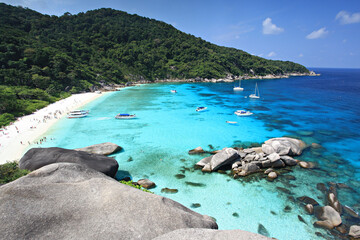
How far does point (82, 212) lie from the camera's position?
7031 mm

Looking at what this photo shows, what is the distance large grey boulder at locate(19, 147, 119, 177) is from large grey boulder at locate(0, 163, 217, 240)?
8.32 metres

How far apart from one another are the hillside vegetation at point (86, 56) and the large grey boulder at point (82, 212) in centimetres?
4511

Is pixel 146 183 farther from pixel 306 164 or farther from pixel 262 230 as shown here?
pixel 306 164

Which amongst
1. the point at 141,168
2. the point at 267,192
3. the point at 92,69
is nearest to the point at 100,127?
the point at 141,168

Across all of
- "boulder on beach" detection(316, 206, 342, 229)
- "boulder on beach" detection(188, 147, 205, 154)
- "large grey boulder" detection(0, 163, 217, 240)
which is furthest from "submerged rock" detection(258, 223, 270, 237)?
"boulder on beach" detection(188, 147, 205, 154)

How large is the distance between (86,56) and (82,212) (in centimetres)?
12844

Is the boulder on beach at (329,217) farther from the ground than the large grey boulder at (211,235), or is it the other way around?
the large grey boulder at (211,235)

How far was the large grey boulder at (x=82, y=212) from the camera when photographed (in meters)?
6.03

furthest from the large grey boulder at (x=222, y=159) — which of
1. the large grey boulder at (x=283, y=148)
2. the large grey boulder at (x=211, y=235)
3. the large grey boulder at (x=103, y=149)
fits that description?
the large grey boulder at (x=211, y=235)

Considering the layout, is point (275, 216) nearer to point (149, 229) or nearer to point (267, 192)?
point (267, 192)

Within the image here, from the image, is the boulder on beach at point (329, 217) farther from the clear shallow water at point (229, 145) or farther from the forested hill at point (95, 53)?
the forested hill at point (95, 53)

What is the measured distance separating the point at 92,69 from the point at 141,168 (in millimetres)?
99023

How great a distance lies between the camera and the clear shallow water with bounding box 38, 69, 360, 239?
15328 mm

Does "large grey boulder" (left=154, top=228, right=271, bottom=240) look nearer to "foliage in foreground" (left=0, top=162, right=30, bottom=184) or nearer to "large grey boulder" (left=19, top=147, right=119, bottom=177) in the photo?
"large grey boulder" (left=19, top=147, right=119, bottom=177)
